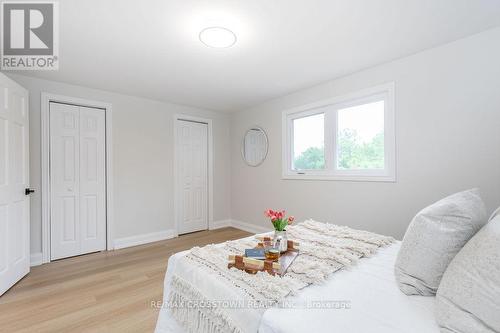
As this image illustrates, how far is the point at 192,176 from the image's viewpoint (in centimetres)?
454

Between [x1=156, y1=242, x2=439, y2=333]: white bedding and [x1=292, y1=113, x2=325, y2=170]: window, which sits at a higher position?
[x1=292, y1=113, x2=325, y2=170]: window

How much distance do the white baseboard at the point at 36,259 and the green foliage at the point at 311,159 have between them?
365 cm

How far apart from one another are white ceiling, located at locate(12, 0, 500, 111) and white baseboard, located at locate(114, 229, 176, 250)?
2300 mm

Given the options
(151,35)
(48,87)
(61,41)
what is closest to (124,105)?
(48,87)

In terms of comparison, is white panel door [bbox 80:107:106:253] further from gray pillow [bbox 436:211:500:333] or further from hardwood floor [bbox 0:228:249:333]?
gray pillow [bbox 436:211:500:333]

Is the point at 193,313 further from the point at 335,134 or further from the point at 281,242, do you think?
the point at 335,134

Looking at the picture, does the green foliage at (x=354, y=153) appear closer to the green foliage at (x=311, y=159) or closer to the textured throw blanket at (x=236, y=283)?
the green foliage at (x=311, y=159)

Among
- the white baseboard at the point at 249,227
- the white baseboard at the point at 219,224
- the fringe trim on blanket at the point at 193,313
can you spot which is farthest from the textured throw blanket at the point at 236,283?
the white baseboard at the point at 219,224

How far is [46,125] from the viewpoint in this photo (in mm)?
3125

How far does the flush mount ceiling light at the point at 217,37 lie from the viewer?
6.66 feet

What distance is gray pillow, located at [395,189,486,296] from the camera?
3.41 feet

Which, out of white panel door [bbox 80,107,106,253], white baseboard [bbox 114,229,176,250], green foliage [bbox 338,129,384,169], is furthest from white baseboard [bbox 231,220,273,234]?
white panel door [bbox 80,107,106,253]

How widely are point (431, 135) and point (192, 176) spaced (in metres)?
3.63

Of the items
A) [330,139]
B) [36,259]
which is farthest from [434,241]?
[36,259]
